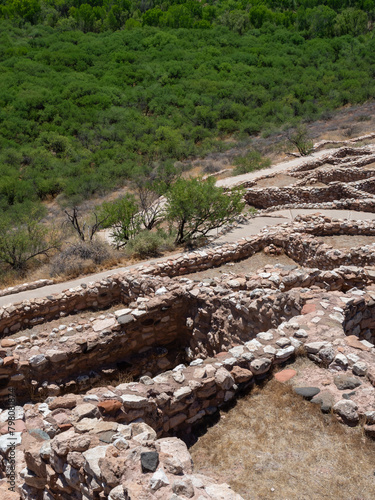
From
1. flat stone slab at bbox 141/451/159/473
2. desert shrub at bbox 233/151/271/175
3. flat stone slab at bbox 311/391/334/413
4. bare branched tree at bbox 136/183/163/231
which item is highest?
flat stone slab at bbox 141/451/159/473

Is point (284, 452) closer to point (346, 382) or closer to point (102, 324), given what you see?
point (346, 382)

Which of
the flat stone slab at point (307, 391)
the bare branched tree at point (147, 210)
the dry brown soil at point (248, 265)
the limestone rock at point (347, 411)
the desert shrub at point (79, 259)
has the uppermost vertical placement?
the limestone rock at point (347, 411)

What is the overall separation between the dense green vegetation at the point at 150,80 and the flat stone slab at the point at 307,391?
22.2m

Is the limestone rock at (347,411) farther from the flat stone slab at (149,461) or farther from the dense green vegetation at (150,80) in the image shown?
the dense green vegetation at (150,80)

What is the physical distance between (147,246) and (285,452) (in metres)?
8.45

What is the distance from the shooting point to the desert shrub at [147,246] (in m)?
11.6

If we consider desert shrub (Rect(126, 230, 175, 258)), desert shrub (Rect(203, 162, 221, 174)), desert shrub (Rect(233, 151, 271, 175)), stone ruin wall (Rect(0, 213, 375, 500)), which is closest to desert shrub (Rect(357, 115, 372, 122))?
desert shrub (Rect(233, 151, 271, 175))

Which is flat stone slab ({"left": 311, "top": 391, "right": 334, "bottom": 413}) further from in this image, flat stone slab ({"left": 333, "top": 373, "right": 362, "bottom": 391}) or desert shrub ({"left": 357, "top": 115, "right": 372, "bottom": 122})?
desert shrub ({"left": 357, "top": 115, "right": 372, "bottom": 122})

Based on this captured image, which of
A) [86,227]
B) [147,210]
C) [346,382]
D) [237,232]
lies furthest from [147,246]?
[346,382]

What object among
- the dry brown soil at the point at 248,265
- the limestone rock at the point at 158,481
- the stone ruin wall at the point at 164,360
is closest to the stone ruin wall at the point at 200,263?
the stone ruin wall at the point at 164,360

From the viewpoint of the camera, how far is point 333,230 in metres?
10.9

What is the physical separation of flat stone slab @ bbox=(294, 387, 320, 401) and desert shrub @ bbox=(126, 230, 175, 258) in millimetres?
7855

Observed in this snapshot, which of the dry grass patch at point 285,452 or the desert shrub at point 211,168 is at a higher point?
the dry grass patch at point 285,452

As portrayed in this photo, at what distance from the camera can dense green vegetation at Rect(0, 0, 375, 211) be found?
30539mm
